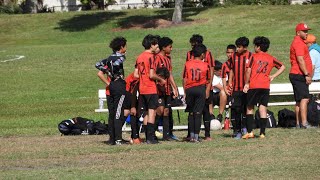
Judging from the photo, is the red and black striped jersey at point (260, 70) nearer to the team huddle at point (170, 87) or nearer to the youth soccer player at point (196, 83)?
the team huddle at point (170, 87)

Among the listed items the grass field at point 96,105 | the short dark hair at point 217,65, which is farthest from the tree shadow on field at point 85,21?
the short dark hair at point 217,65

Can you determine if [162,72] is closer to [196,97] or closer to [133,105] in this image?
[196,97]

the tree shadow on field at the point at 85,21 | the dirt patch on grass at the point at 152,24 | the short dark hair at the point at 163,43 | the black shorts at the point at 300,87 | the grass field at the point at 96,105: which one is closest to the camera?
the grass field at the point at 96,105

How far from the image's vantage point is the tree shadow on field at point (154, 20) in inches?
2140

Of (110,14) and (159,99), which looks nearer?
(159,99)

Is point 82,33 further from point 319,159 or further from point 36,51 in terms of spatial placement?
point 319,159

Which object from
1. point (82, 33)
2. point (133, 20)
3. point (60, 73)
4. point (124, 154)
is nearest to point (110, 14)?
point (133, 20)

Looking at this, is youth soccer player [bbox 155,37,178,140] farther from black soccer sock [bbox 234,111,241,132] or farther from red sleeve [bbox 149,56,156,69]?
black soccer sock [bbox 234,111,241,132]

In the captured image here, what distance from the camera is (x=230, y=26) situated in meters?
50.8

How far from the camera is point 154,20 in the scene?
55656mm

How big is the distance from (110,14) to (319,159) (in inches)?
1912

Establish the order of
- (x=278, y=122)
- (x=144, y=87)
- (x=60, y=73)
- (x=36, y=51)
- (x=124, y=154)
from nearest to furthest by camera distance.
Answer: (x=124, y=154) → (x=144, y=87) → (x=278, y=122) → (x=60, y=73) → (x=36, y=51)

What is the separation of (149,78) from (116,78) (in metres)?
0.57

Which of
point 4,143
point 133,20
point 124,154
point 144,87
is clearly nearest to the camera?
point 124,154
